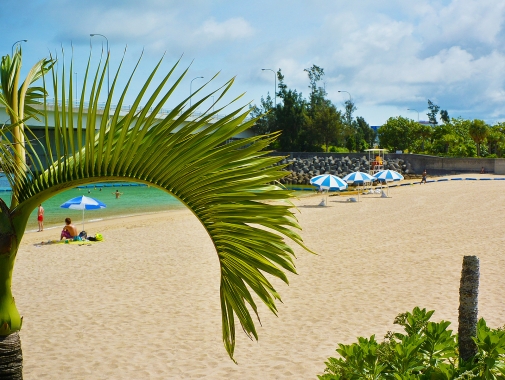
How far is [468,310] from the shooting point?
458 cm

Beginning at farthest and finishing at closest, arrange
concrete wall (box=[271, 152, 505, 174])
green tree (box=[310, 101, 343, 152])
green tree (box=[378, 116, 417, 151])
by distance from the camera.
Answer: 1. green tree (box=[378, 116, 417, 151])
2. green tree (box=[310, 101, 343, 152])
3. concrete wall (box=[271, 152, 505, 174])

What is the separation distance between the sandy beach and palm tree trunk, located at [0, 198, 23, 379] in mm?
3378

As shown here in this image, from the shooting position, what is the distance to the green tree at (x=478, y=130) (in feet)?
214

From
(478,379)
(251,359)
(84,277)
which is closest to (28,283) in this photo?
(84,277)

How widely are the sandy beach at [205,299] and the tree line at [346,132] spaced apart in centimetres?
5065

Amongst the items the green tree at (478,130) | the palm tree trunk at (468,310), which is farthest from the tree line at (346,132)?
the palm tree trunk at (468,310)

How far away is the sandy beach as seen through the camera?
661 cm

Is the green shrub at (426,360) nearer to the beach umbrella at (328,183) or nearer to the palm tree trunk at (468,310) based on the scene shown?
the palm tree trunk at (468,310)

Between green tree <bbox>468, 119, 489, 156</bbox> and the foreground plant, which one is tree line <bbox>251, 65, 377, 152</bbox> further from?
the foreground plant

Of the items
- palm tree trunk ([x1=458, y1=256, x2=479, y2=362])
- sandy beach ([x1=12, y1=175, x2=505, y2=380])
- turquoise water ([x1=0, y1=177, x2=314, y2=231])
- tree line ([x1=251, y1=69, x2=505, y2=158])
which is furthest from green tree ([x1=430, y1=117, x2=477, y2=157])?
palm tree trunk ([x1=458, y1=256, x2=479, y2=362])

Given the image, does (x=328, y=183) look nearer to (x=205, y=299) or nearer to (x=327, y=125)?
(x=205, y=299)

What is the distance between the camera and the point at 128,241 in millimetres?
17391

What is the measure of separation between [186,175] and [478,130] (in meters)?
68.0

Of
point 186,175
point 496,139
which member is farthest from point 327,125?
point 186,175
